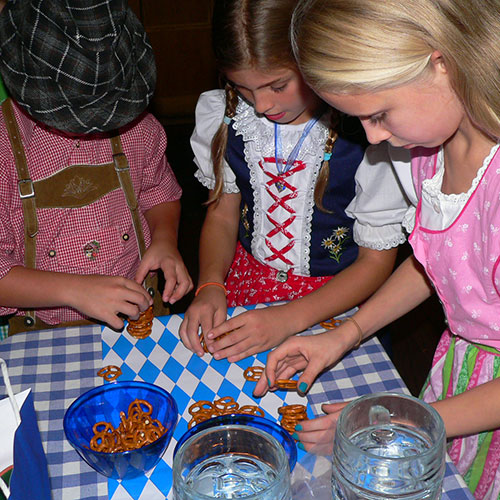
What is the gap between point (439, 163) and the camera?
1.11m

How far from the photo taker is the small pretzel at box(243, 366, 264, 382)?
107 centimetres

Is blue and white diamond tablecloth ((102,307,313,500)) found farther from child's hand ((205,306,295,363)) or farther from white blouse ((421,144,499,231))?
white blouse ((421,144,499,231))

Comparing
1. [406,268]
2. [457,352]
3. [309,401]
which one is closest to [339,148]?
[406,268]

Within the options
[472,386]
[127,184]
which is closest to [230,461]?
[472,386]

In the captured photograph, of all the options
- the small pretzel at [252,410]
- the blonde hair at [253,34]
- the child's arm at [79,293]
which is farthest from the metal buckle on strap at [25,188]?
the small pretzel at [252,410]

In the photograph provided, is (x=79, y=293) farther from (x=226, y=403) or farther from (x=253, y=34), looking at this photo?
(x=253, y=34)

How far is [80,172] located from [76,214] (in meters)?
0.10

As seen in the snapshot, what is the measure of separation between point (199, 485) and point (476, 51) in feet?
1.99

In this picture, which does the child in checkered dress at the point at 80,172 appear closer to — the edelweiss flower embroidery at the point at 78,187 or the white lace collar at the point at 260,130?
the edelweiss flower embroidery at the point at 78,187

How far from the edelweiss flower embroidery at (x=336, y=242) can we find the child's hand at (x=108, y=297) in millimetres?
453

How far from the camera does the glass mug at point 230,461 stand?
2.35ft

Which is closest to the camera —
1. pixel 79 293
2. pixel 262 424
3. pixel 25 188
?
pixel 262 424

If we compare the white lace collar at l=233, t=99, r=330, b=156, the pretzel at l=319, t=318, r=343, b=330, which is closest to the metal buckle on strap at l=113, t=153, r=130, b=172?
the white lace collar at l=233, t=99, r=330, b=156

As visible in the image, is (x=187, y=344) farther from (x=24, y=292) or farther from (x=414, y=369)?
(x=414, y=369)
